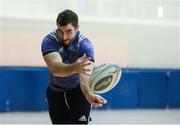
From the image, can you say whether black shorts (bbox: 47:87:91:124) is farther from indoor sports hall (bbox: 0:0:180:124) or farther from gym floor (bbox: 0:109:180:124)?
indoor sports hall (bbox: 0:0:180:124)

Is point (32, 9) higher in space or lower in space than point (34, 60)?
higher

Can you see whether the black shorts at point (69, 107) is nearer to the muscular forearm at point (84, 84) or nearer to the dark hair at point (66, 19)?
the muscular forearm at point (84, 84)

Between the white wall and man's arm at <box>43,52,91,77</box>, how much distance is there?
15.3ft

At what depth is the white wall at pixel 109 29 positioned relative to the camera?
7660 mm

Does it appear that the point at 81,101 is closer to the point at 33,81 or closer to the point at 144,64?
the point at 33,81

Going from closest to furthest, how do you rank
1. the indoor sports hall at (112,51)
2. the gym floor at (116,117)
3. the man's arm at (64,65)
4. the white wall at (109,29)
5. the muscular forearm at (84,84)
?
the man's arm at (64,65)
the muscular forearm at (84,84)
the gym floor at (116,117)
the indoor sports hall at (112,51)
the white wall at (109,29)

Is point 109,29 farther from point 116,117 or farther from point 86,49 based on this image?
point 86,49

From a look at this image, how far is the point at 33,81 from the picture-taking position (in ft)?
24.2

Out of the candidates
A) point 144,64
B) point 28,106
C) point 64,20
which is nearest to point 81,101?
point 64,20

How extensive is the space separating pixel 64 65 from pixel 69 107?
1.50ft

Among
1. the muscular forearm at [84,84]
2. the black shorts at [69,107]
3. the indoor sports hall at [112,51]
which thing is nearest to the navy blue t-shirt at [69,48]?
the muscular forearm at [84,84]

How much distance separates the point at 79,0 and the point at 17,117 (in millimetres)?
2853

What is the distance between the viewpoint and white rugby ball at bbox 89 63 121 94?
10.3 ft

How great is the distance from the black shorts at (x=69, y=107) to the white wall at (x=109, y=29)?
4.49 metres
